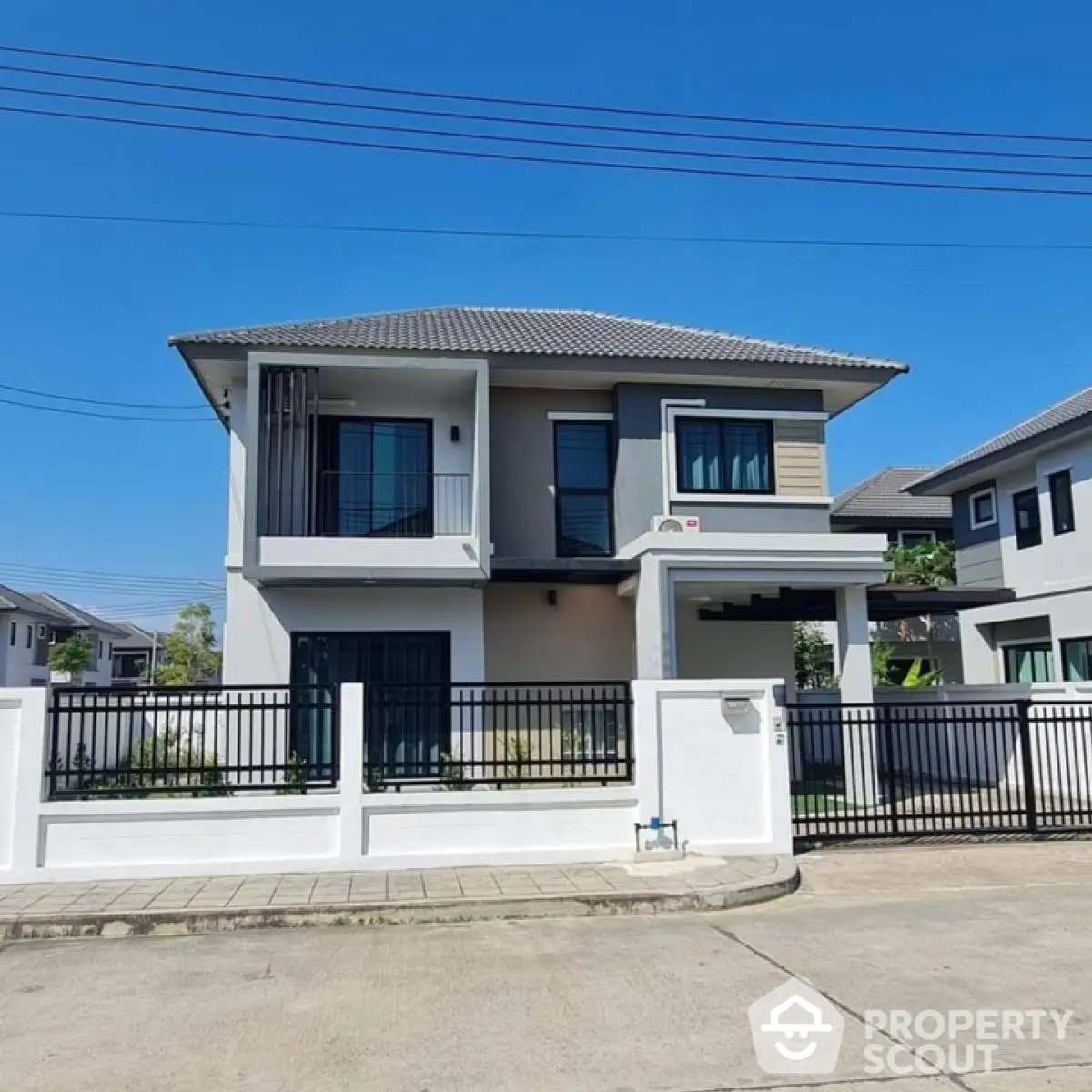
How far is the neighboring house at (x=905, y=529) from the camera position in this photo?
2669cm

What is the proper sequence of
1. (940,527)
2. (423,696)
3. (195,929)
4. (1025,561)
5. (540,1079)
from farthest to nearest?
(940,527), (1025,561), (423,696), (195,929), (540,1079)

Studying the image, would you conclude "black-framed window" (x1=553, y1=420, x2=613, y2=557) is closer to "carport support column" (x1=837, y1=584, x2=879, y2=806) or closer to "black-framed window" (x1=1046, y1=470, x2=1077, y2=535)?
"carport support column" (x1=837, y1=584, x2=879, y2=806)

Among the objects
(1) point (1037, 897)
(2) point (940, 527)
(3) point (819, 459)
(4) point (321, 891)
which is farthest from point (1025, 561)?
(4) point (321, 891)

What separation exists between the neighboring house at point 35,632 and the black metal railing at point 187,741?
93.2 feet

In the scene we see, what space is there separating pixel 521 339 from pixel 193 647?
33.5 meters

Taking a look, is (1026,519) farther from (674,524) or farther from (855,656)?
(674,524)

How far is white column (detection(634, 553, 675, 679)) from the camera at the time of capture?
1384cm

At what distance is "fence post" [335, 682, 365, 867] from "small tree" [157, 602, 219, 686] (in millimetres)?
35568

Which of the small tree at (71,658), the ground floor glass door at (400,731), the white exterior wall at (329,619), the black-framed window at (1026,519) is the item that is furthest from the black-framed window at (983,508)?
the small tree at (71,658)

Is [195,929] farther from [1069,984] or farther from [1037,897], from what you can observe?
[1037,897]

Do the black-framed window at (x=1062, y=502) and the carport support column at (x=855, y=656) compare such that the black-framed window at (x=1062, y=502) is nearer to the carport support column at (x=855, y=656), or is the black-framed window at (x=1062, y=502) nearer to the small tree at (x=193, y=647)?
the carport support column at (x=855, y=656)

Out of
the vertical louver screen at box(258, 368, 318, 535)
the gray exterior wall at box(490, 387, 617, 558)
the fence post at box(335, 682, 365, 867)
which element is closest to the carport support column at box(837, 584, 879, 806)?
the gray exterior wall at box(490, 387, 617, 558)

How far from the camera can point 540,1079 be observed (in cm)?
454

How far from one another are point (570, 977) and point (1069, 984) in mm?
3029
